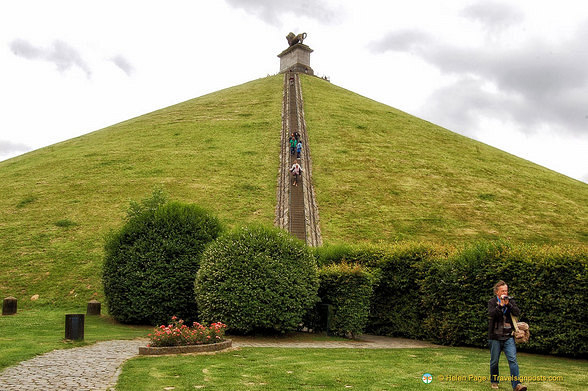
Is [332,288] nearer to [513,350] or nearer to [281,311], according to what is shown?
[281,311]

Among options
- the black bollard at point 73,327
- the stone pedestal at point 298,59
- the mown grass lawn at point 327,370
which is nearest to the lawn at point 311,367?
the mown grass lawn at point 327,370

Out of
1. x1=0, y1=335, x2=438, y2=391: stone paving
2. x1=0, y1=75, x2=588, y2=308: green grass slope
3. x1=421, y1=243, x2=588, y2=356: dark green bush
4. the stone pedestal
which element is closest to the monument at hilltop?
the stone pedestal

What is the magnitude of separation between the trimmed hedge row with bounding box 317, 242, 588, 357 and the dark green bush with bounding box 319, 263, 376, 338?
1.23 meters

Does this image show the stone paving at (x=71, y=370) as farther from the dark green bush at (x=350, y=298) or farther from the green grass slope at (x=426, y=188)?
the green grass slope at (x=426, y=188)

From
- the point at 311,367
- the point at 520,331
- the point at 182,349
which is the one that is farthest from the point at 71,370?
the point at 520,331

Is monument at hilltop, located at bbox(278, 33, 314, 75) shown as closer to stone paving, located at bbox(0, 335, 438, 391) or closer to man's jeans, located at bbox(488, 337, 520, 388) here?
stone paving, located at bbox(0, 335, 438, 391)

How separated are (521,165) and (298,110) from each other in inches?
1030

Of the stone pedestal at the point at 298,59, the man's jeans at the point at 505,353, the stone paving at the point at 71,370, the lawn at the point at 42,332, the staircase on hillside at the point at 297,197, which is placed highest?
the stone pedestal at the point at 298,59

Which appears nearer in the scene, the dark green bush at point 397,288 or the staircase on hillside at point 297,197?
the dark green bush at point 397,288

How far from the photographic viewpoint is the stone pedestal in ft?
255

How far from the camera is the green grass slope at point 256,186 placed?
90.5ft

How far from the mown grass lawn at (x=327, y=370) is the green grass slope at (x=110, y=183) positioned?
45.8ft

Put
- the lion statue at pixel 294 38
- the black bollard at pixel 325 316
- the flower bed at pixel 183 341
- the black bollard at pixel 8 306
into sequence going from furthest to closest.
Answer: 1. the lion statue at pixel 294 38
2. the black bollard at pixel 8 306
3. the black bollard at pixel 325 316
4. the flower bed at pixel 183 341

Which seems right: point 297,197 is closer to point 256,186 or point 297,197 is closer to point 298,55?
point 256,186
